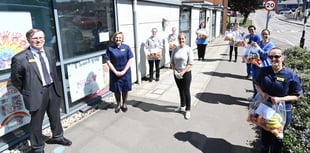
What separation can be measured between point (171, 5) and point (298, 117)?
6562 millimetres

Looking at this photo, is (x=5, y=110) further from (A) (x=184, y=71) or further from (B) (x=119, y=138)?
(A) (x=184, y=71)

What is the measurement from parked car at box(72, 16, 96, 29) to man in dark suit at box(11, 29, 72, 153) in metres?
1.46

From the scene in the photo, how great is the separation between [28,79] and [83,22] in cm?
215

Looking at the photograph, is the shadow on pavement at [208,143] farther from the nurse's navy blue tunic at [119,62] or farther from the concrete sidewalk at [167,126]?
the nurse's navy blue tunic at [119,62]

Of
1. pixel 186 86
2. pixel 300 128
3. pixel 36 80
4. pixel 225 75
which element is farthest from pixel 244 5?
pixel 36 80

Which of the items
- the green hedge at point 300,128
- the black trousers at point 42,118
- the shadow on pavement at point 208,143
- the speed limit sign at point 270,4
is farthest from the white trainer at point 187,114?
the speed limit sign at point 270,4

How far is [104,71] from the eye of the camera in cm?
530

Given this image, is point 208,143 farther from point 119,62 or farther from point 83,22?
point 83,22

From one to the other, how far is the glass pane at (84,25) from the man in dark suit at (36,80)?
117cm

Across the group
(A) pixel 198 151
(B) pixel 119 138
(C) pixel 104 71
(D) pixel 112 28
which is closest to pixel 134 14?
(D) pixel 112 28

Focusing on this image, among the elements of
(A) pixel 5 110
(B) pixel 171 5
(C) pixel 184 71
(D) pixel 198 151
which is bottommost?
(D) pixel 198 151

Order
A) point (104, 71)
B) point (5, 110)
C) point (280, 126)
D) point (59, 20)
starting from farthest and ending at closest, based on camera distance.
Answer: point (104, 71), point (59, 20), point (5, 110), point (280, 126)

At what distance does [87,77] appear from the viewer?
475cm

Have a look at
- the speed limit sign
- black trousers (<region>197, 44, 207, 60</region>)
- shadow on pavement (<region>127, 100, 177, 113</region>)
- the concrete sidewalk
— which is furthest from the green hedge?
black trousers (<region>197, 44, 207, 60</region>)
